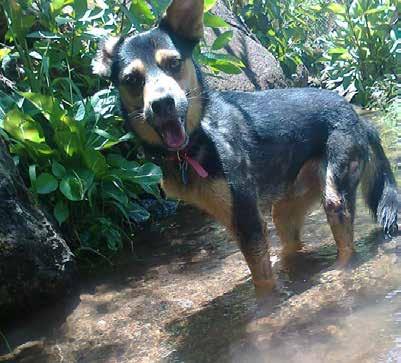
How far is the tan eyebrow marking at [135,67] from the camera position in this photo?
4016 mm

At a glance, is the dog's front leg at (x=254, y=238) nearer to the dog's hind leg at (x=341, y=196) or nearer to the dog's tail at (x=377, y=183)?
the dog's hind leg at (x=341, y=196)

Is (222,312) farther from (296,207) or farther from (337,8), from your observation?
(337,8)

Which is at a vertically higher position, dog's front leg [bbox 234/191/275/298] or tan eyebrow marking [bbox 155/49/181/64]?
tan eyebrow marking [bbox 155/49/181/64]

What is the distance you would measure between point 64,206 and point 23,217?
760 mm

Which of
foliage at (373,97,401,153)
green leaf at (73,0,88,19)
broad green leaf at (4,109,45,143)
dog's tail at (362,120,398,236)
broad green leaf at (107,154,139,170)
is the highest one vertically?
green leaf at (73,0,88,19)

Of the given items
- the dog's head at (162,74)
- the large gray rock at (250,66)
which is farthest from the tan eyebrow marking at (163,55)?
the large gray rock at (250,66)

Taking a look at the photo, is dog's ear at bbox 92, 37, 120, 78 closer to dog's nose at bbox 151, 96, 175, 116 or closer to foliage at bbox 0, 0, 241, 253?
foliage at bbox 0, 0, 241, 253

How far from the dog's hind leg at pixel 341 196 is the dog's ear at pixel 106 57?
1702 millimetres

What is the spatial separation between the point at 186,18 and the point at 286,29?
7.33 meters

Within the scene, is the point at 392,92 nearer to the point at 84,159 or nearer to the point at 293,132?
the point at 293,132

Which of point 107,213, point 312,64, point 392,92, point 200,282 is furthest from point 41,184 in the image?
point 312,64

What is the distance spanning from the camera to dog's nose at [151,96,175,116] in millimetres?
3732

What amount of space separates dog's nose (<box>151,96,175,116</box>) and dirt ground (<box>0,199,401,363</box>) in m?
1.32

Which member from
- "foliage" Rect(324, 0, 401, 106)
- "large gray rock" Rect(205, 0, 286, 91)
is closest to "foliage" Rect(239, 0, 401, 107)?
"foliage" Rect(324, 0, 401, 106)
